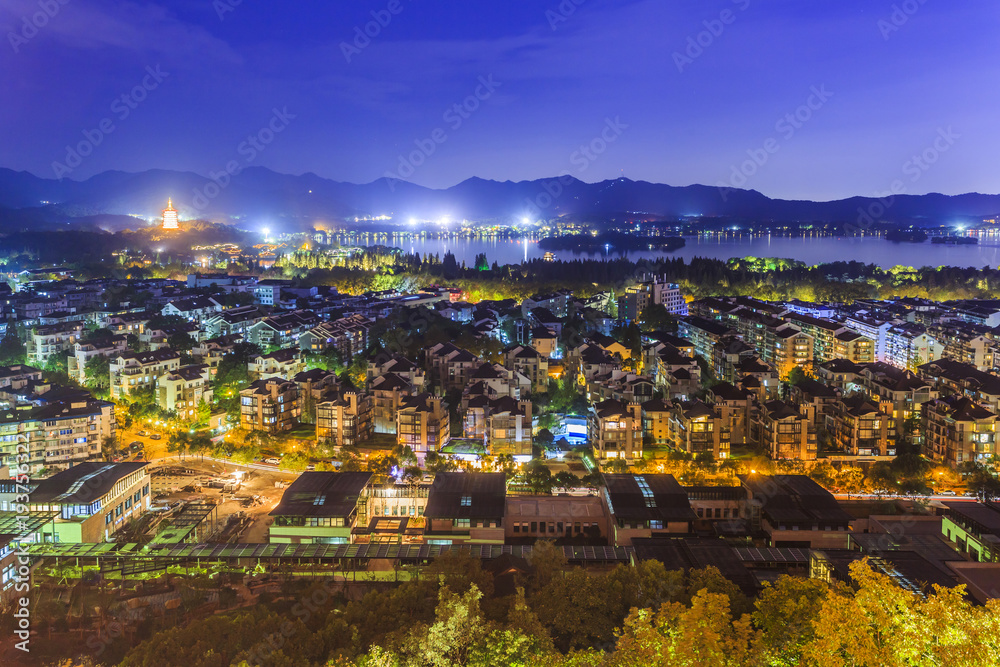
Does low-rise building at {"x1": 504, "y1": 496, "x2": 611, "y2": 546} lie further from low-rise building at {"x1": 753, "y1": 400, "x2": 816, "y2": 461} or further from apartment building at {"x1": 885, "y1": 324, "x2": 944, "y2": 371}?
apartment building at {"x1": 885, "y1": 324, "x2": 944, "y2": 371}

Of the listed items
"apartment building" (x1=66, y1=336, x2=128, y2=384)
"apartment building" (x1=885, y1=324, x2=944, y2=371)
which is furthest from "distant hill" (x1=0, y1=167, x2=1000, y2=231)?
"apartment building" (x1=885, y1=324, x2=944, y2=371)

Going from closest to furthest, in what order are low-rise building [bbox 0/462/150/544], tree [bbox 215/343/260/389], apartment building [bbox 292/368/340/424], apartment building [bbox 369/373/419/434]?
low-rise building [bbox 0/462/150/544] < apartment building [bbox 369/373/419/434] < apartment building [bbox 292/368/340/424] < tree [bbox 215/343/260/389]

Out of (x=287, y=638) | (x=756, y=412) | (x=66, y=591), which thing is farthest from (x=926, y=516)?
(x=66, y=591)

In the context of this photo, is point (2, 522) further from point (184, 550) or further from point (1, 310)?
point (1, 310)

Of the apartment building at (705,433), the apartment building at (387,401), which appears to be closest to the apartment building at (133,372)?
the apartment building at (387,401)

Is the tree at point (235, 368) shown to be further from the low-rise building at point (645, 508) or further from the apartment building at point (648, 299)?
the apartment building at point (648, 299)

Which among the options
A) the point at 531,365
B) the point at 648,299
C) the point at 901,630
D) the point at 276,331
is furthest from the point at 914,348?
the point at 276,331
